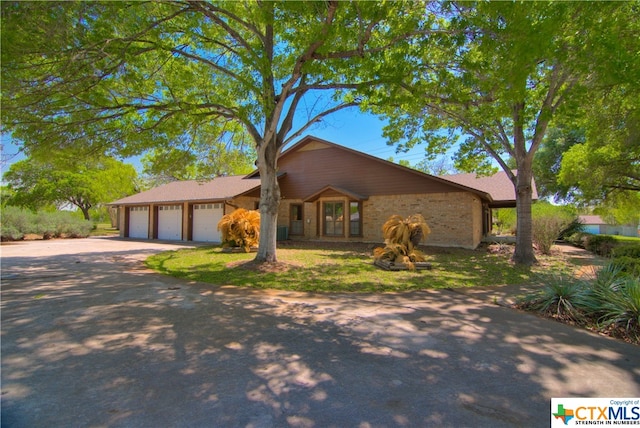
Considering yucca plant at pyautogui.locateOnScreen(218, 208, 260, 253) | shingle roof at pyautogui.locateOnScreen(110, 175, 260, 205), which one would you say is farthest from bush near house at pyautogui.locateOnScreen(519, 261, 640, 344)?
shingle roof at pyautogui.locateOnScreen(110, 175, 260, 205)

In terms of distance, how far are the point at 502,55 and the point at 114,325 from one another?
8485 millimetres

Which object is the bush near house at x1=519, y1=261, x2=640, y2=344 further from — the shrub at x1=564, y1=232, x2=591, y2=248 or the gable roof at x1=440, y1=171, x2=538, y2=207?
the shrub at x1=564, y1=232, x2=591, y2=248

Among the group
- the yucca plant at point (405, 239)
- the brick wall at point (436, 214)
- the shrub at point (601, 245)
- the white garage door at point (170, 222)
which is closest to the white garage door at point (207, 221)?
the white garage door at point (170, 222)

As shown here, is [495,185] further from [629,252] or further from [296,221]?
[296,221]

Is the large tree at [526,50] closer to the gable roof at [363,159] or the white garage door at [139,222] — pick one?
the gable roof at [363,159]

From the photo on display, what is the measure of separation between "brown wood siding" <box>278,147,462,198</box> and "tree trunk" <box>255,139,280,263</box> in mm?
9539

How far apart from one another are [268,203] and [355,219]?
9892mm

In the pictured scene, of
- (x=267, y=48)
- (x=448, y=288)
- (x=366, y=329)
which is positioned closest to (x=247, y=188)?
(x=267, y=48)

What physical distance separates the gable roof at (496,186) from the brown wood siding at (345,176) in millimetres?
3740

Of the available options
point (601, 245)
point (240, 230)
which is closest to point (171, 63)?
point (240, 230)

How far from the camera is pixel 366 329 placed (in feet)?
15.8

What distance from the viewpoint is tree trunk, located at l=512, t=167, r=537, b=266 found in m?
12.2

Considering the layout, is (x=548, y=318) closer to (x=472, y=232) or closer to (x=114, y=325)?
(x=114, y=325)

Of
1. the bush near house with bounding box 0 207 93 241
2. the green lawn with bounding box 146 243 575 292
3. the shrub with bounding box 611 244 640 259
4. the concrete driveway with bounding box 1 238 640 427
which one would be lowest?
the concrete driveway with bounding box 1 238 640 427
